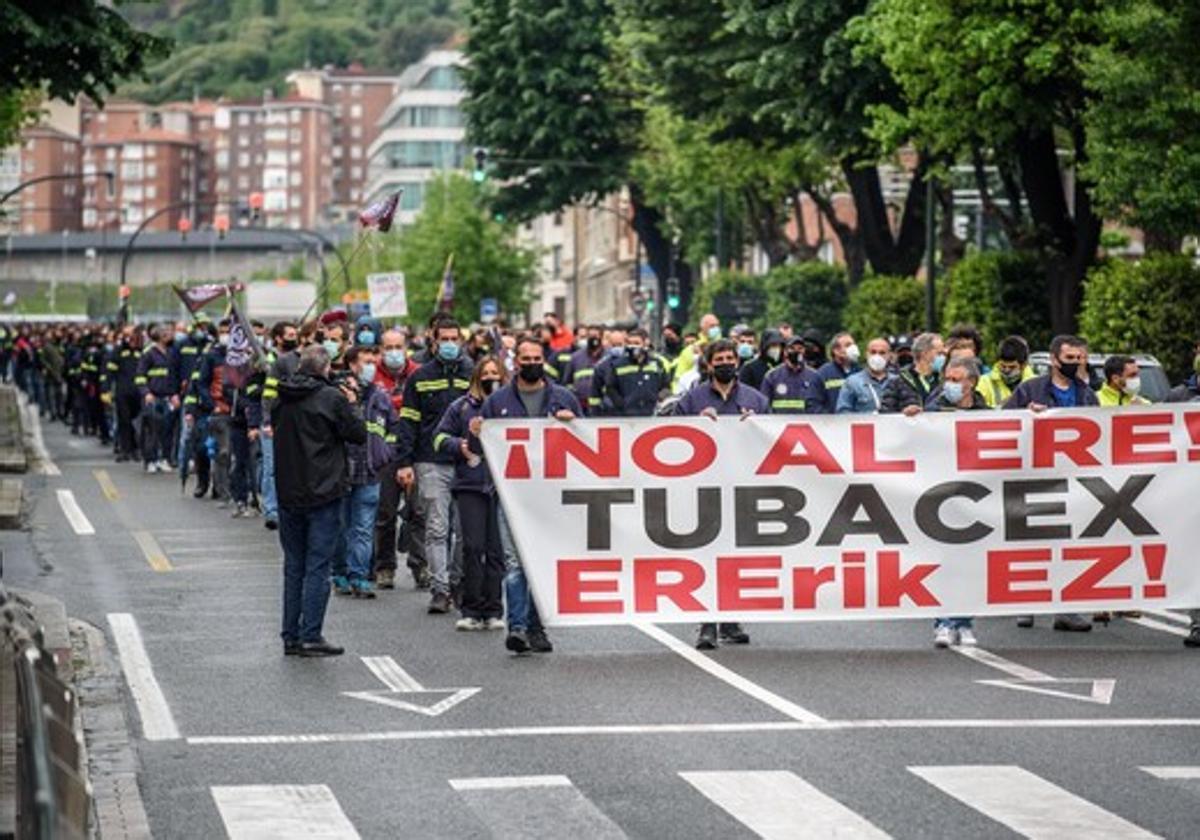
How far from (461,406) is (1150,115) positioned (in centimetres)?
2105

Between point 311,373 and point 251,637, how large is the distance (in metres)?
1.85

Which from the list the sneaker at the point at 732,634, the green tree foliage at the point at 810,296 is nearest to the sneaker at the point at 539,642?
the sneaker at the point at 732,634

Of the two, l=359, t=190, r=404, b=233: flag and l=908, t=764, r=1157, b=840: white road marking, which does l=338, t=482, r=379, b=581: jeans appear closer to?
l=359, t=190, r=404, b=233: flag

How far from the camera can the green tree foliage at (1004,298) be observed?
4753cm

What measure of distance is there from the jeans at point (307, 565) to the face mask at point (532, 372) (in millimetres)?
1350

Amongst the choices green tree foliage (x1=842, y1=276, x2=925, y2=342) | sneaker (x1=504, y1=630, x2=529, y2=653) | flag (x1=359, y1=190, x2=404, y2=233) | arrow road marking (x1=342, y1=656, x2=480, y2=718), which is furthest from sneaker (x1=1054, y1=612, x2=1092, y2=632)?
green tree foliage (x1=842, y1=276, x2=925, y2=342)

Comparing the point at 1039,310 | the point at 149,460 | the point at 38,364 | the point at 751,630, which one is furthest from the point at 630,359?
the point at 38,364

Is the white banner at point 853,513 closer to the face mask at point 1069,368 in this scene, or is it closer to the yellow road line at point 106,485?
the face mask at point 1069,368

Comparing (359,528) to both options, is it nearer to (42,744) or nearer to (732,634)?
(732,634)

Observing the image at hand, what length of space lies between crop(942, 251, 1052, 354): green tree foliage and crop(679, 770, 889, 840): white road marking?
35121 mm

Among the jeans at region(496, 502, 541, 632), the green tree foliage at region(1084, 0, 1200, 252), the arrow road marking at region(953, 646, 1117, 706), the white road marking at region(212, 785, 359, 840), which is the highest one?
the green tree foliage at region(1084, 0, 1200, 252)

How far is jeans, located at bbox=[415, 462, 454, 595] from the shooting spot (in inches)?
805

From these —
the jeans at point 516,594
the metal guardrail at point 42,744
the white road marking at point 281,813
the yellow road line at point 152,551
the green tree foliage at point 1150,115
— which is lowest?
the yellow road line at point 152,551

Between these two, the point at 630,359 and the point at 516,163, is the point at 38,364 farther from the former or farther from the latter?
the point at 630,359
